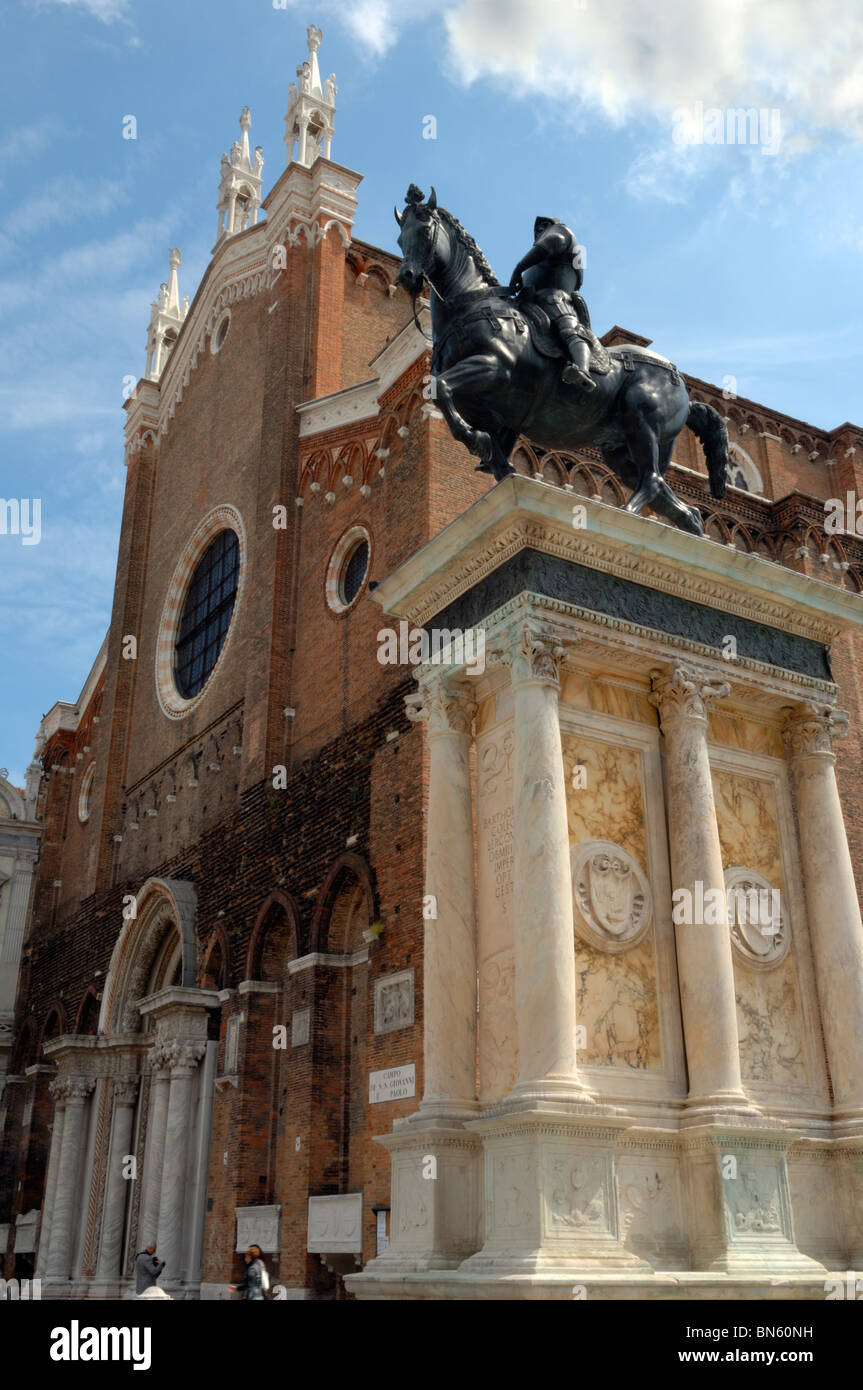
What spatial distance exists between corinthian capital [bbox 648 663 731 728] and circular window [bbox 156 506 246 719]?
476 inches

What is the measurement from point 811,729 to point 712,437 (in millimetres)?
3175

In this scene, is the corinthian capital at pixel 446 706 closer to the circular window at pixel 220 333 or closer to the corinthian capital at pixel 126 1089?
the corinthian capital at pixel 126 1089

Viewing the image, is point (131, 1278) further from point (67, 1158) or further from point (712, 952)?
point (712, 952)

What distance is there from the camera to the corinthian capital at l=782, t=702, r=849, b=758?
11172 mm

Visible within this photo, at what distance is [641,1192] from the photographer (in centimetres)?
886

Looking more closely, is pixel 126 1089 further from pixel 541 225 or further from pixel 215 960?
pixel 541 225

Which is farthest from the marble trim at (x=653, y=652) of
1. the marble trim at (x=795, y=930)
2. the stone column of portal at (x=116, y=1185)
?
the stone column of portal at (x=116, y=1185)

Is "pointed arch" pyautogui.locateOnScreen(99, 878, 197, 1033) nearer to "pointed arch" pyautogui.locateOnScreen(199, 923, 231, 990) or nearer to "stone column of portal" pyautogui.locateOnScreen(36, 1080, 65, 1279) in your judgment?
"stone column of portal" pyautogui.locateOnScreen(36, 1080, 65, 1279)

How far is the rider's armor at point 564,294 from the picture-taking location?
34.9ft

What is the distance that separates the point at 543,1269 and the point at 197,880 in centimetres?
1314

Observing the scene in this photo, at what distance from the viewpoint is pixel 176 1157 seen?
17734 mm

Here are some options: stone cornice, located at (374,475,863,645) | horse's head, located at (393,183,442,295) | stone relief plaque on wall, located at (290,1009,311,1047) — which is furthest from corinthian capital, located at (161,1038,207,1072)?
horse's head, located at (393,183,442,295)

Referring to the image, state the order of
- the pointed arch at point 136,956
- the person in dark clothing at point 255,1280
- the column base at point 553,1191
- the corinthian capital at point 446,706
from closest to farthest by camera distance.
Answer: the column base at point 553,1191
the corinthian capital at point 446,706
the person in dark clothing at point 255,1280
the pointed arch at point 136,956

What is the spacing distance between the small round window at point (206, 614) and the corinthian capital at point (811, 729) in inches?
499
